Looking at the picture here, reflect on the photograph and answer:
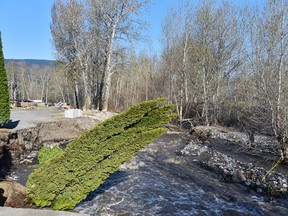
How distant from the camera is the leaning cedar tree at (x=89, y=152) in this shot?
430cm

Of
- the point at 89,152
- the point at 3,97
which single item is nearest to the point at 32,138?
the point at 3,97

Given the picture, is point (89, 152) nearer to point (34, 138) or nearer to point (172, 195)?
point (172, 195)

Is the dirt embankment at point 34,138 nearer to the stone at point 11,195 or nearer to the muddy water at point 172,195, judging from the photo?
the muddy water at point 172,195

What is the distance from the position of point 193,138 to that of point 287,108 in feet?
20.7

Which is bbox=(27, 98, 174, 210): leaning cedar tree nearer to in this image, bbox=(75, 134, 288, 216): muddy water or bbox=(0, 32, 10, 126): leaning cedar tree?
bbox=(75, 134, 288, 216): muddy water

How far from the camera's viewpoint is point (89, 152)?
174 inches

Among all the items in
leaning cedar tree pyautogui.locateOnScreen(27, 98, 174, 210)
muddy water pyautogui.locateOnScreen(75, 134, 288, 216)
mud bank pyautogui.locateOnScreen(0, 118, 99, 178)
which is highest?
leaning cedar tree pyautogui.locateOnScreen(27, 98, 174, 210)

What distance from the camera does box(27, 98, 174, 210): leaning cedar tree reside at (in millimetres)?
4301

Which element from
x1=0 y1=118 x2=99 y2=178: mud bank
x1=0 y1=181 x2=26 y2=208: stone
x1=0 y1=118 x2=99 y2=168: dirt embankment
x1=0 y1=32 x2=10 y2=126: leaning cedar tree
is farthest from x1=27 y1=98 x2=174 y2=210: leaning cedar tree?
x1=0 y1=32 x2=10 y2=126: leaning cedar tree

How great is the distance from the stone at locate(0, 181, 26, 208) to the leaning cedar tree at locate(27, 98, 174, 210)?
31 cm

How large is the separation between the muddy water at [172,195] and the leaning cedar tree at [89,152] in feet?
4.19

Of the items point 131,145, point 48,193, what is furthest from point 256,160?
point 48,193

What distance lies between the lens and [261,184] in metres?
7.82

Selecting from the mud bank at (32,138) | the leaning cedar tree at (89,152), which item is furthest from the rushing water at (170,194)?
the leaning cedar tree at (89,152)
